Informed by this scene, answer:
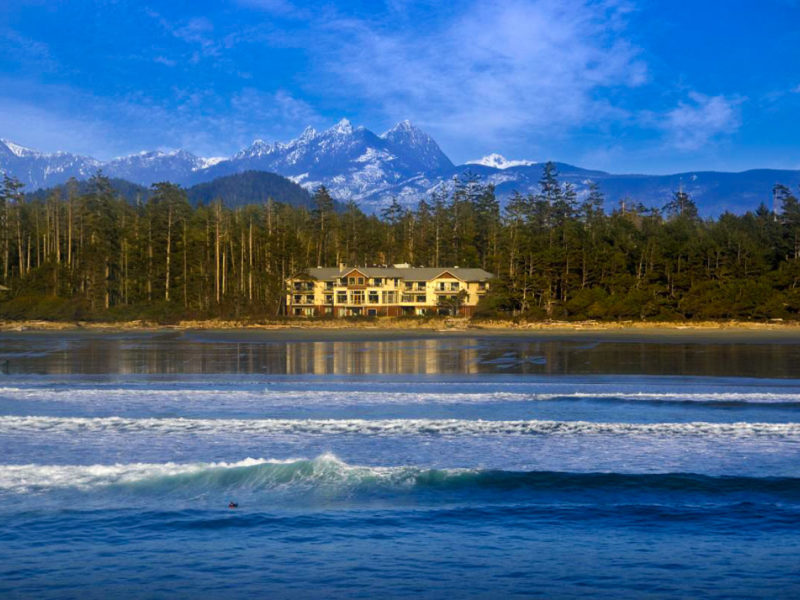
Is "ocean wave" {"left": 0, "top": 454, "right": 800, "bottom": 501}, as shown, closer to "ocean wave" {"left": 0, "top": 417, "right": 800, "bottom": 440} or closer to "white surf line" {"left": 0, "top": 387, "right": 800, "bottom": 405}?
"ocean wave" {"left": 0, "top": 417, "right": 800, "bottom": 440}

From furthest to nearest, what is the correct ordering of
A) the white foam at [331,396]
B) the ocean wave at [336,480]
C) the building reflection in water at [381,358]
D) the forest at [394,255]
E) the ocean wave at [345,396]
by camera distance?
the forest at [394,255], the building reflection in water at [381,358], the ocean wave at [345,396], the white foam at [331,396], the ocean wave at [336,480]

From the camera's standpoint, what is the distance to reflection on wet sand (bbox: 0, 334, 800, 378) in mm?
36188

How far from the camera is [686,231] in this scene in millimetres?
89000

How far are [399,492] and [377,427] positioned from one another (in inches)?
248

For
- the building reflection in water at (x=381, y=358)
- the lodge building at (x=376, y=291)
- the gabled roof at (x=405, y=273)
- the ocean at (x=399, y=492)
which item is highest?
the gabled roof at (x=405, y=273)

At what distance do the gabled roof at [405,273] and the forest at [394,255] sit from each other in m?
2.89

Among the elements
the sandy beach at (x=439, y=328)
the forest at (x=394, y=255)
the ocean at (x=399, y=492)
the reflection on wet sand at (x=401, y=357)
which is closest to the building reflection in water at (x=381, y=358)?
the reflection on wet sand at (x=401, y=357)

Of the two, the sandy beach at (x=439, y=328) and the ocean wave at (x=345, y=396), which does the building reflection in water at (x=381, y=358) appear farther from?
the sandy beach at (x=439, y=328)

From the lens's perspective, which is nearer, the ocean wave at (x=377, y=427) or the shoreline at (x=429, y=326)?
the ocean wave at (x=377, y=427)

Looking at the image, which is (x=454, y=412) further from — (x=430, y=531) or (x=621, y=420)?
(x=430, y=531)

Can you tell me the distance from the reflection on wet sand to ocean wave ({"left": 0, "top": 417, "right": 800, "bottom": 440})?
1489cm

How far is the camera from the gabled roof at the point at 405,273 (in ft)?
311

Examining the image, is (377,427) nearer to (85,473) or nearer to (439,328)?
(85,473)

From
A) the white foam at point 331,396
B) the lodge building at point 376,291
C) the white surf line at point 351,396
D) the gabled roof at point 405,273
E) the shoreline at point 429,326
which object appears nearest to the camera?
the white foam at point 331,396
